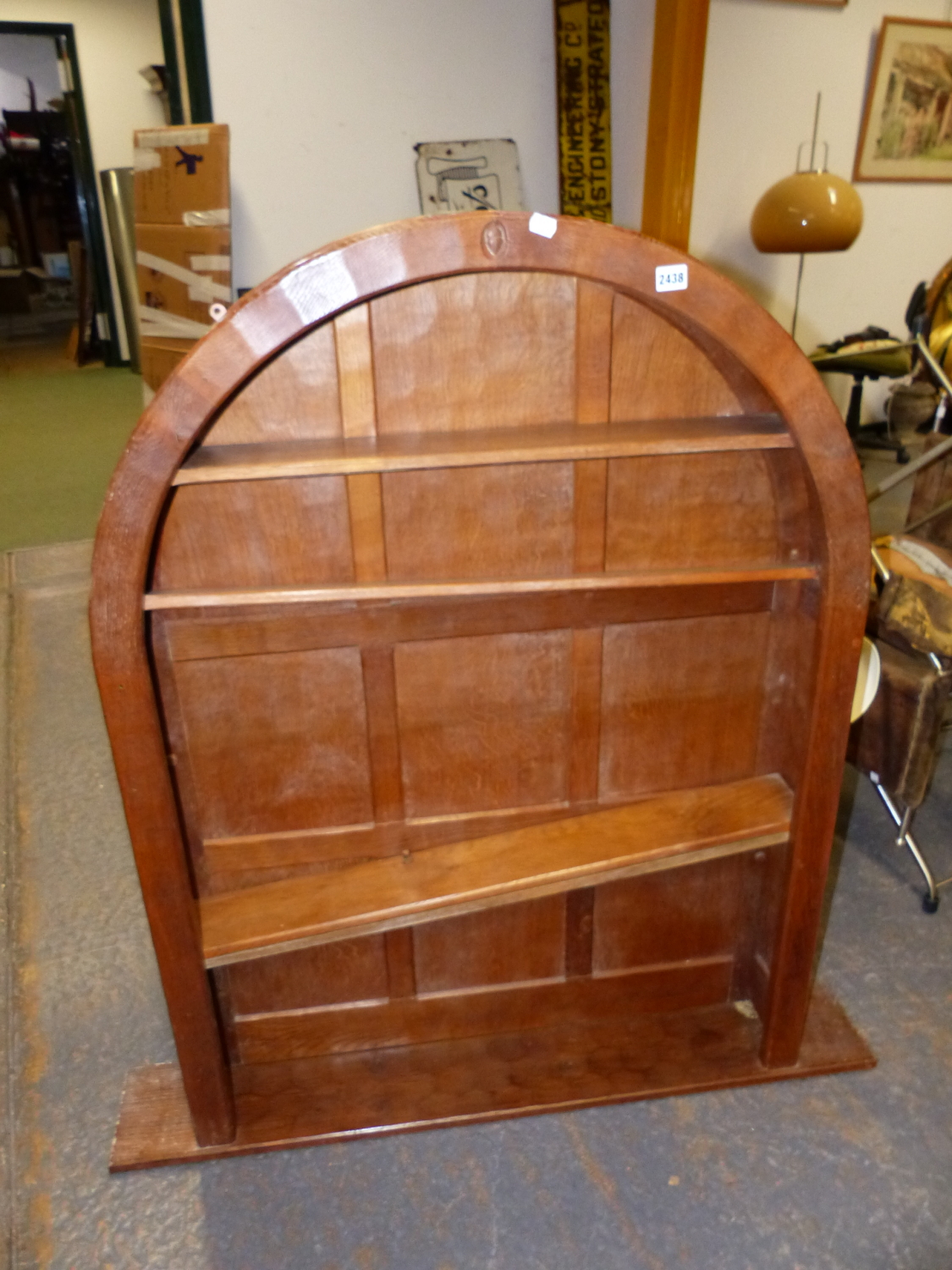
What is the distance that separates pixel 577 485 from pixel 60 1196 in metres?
1.45

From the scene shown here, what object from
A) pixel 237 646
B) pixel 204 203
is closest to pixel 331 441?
pixel 237 646

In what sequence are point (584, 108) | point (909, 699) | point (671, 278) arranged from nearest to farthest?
1. point (671, 278)
2. point (909, 699)
3. point (584, 108)

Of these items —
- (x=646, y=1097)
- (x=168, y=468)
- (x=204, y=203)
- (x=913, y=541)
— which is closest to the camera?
(x=168, y=468)

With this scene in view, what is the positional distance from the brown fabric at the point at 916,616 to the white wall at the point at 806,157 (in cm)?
316

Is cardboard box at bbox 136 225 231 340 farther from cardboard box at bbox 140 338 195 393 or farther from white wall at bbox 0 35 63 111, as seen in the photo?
white wall at bbox 0 35 63 111

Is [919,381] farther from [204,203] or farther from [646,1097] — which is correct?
[646,1097]

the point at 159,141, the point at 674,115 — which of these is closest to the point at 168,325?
the point at 159,141

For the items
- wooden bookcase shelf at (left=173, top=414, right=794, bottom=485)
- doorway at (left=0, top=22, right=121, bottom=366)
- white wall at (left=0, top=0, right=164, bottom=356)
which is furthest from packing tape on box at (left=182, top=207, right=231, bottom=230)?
doorway at (left=0, top=22, right=121, bottom=366)

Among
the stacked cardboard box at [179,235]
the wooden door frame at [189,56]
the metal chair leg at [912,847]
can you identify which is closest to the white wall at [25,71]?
the wooden door frame at [189,56]

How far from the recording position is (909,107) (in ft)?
16.5

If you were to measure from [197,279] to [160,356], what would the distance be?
421 millimetres

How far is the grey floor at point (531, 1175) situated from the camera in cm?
143

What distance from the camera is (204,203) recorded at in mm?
3523

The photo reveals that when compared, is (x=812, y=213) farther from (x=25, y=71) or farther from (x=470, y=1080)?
(x=25, y=71)
